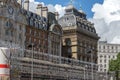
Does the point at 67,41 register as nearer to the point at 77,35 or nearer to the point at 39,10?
the point at 77,35

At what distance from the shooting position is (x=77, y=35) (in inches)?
5157

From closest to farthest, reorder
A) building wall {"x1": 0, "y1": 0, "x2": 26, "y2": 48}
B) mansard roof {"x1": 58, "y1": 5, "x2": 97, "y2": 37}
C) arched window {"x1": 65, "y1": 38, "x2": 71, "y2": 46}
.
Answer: building wall {"x1": 0, "y1": 0, "x2": 26, "y2": 48}
arched window {"x1": 65, "y1": 38, "x2": 71, "y2": 46}
mansard roof {"x1": 58, "y1": 5, "x2": 97, "y2": 37}

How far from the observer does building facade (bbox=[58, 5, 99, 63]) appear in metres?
130

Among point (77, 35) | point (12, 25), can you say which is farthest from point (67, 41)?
point (12, 25)

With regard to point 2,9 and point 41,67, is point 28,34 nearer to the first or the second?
point 2,9

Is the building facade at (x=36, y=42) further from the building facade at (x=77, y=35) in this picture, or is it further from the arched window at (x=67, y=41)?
the building facade at (x=77, y=35)

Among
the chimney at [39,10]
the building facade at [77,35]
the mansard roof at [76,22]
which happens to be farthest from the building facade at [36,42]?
the mansard roof at [76,22]

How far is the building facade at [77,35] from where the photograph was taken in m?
130

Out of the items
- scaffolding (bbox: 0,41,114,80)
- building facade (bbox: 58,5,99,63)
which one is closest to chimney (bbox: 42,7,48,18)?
building facade (bbox: 58,5,99,63)

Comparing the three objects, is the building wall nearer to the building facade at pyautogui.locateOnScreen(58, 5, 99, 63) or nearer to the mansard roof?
the building facade at pyautogui.locateOnScreen(58, 5, 99, 63)

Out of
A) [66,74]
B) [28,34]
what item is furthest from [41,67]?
[28,34]

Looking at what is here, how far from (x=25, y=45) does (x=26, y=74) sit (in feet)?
116

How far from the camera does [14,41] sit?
319 feet

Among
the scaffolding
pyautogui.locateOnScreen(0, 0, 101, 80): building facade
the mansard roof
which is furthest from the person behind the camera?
the mansard roof
